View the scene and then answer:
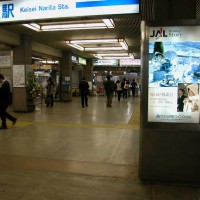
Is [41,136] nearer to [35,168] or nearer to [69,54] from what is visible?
[35,168]

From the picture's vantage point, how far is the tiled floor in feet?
12.5

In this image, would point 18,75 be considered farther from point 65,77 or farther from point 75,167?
point 75,167

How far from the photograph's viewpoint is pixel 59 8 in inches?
213

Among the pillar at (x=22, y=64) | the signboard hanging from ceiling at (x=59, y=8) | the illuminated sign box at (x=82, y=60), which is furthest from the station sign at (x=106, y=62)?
the signboard hanging from ceiling at (x=59, y=8)

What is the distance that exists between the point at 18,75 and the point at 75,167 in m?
8.91

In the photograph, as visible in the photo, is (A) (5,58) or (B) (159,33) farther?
(A) (5,58)

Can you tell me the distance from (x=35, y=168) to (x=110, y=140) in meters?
2.63

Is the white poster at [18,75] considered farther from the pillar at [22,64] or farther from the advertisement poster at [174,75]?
the advertisement poster at [174,75]

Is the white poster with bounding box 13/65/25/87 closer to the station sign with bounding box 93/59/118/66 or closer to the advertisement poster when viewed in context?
the advertisement poster

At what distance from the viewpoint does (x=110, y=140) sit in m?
7.08

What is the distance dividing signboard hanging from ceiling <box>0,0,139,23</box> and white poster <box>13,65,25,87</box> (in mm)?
7140

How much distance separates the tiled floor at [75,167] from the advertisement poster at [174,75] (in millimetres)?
1050

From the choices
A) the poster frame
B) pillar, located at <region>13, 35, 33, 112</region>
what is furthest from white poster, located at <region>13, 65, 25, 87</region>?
the poster frame

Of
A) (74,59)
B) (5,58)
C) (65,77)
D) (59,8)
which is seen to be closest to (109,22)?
(59,8)
